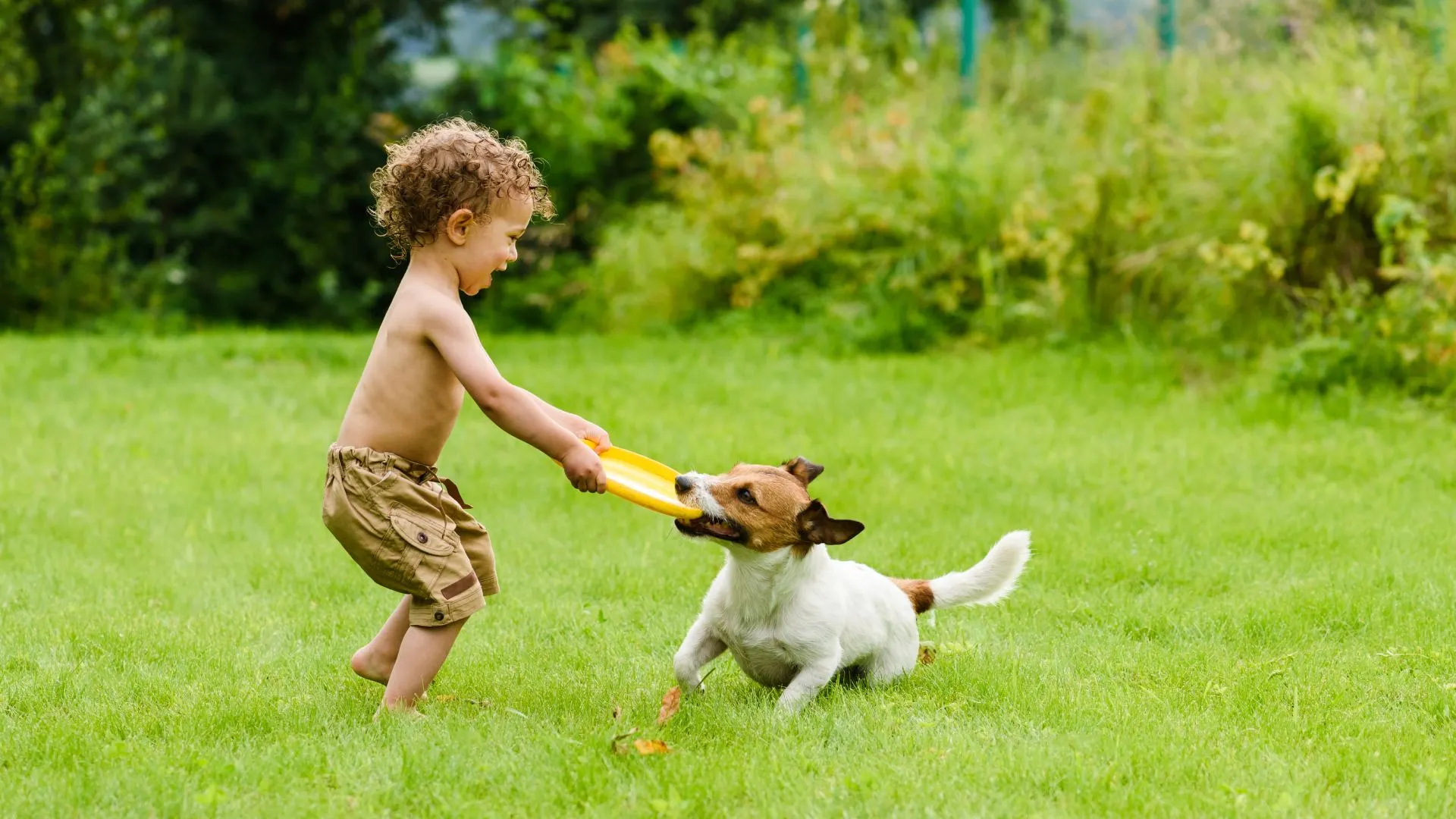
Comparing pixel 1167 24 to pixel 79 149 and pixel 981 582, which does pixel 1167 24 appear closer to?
pixel 981 582

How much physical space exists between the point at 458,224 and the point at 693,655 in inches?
55.5

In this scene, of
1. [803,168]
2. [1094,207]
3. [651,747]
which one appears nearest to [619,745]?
[651,747]

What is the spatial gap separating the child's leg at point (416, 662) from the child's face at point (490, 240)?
3.13 feet

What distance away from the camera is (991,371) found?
10430 mm

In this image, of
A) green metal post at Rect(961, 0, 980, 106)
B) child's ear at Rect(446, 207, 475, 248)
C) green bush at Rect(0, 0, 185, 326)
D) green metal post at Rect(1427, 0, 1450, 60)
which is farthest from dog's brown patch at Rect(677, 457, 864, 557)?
green bush at Rect(0, 0, 185, 326)

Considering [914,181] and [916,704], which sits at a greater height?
[914,181]

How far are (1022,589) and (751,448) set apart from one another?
2.49 m

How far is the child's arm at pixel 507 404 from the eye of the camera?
419 centimetres

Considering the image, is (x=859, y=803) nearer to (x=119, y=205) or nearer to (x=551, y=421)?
(x=551, y=421)

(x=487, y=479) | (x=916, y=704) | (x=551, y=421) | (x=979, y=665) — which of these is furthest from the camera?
(x=487, y=479)

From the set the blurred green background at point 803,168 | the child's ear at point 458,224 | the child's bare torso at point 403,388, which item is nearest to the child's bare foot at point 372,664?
the child's bare torso at point 403,388

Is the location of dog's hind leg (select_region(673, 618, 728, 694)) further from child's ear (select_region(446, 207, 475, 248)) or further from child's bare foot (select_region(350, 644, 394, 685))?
child's ear (select_region(446, 207, 475, 248))

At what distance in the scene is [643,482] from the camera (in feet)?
14.4

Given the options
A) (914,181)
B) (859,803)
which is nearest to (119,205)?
(914,181)
